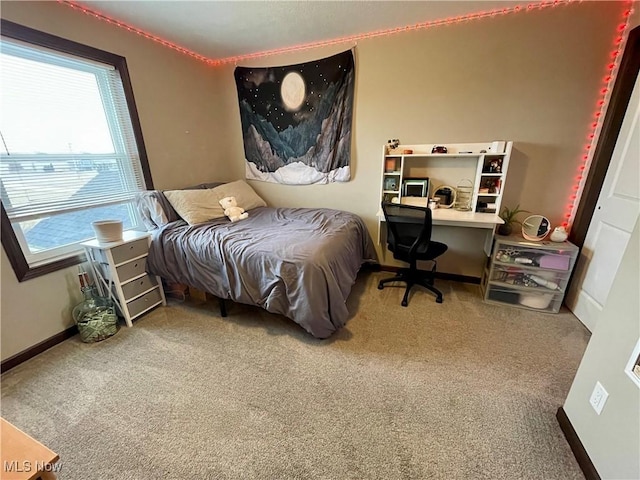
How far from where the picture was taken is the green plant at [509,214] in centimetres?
240

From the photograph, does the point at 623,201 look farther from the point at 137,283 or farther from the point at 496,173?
the point at 137,283

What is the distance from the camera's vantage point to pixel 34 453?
0.77 metres

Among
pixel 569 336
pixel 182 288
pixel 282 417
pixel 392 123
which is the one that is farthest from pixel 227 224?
pixel 569 336

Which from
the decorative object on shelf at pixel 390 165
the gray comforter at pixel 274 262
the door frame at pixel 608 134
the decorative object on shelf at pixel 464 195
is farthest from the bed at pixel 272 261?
the door frame at pixel 608 134

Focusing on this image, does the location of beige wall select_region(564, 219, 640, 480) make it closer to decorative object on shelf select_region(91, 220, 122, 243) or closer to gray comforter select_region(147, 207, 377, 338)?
gray comforter select_region(147, 207, 377, 338)

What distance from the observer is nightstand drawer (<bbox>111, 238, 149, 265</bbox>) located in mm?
2079

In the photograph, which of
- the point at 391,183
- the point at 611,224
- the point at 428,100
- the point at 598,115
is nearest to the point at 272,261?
the point at 391,183

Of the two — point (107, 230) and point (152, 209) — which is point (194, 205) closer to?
point (152, 209)

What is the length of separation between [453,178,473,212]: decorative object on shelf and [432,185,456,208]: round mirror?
45mm

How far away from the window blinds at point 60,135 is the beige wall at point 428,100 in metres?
0.19

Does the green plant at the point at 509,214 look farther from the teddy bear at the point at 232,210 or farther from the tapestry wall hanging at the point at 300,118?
the teddy bear at the point at 232,210

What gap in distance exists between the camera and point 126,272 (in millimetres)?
2174

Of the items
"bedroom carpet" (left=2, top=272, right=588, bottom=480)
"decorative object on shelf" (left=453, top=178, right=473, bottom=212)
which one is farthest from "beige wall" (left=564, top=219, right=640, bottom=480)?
"decorative object on shelf" (left=453, top=178, right=473, bottom=212)

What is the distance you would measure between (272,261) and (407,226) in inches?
47.8
